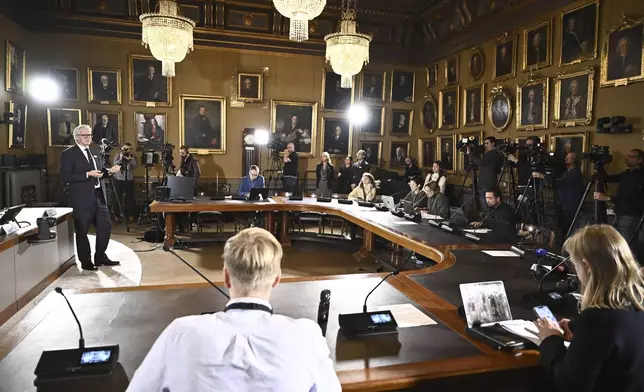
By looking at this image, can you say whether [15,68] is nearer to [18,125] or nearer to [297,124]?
[18,125]

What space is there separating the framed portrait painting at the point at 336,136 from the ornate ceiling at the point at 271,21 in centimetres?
179

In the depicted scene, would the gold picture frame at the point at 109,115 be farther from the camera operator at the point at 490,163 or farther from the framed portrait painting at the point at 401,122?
the camera operator at the point at 490,163

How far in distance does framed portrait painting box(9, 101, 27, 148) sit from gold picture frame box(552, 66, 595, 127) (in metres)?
9.57

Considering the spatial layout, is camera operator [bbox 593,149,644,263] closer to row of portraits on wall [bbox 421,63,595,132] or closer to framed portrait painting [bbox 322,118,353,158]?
row of portraits on wall [bbox 421,63,595,132]

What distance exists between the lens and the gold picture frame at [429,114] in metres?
11.3

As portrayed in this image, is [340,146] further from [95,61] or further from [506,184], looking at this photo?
[95,61]

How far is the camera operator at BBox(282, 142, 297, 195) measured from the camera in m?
10.1

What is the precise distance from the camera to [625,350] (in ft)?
4.93

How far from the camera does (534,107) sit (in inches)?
321

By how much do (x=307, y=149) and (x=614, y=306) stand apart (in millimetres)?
10283

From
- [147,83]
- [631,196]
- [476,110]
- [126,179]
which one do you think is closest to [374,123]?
[476,110]

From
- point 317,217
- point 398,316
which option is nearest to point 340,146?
point 317,217

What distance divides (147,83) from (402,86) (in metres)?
6.25

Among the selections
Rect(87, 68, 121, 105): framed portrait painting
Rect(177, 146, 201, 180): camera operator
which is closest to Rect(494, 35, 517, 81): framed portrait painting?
Rect(177, 146, 201, 180): camera operator
